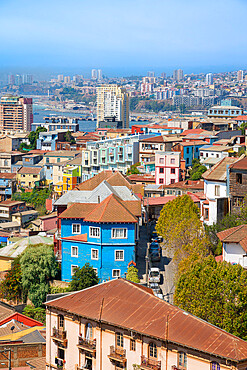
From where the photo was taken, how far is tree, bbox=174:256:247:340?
1209cm

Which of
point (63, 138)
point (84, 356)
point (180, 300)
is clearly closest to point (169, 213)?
point (180, 300)

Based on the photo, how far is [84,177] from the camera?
36.1 meters

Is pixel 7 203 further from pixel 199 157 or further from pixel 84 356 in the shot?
pixel 84 356

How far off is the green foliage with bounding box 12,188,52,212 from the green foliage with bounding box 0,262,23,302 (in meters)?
16.9

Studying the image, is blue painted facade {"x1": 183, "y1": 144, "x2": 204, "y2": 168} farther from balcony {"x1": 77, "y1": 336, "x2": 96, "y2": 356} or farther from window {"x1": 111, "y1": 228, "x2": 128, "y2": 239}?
balcony {"x1": 77, "y1": 336, "x2": 96, "y2": 356}

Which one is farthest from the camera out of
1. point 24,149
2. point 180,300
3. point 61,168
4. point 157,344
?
point 24,149

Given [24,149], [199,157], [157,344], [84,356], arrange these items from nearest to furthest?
[157,344]
[84,356]
[199,157]
[24,149]

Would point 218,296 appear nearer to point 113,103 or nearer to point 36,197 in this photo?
point 36,197

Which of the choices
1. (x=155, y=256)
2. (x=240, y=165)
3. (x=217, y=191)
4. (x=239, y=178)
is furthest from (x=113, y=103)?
(x=155, y=256)

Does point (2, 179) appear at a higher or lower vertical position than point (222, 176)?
lower

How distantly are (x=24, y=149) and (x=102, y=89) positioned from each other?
6406 centimetres

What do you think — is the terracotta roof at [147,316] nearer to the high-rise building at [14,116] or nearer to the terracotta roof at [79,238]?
the terracotta roof at [79,238]

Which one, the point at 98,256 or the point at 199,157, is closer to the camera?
the point at 98,256

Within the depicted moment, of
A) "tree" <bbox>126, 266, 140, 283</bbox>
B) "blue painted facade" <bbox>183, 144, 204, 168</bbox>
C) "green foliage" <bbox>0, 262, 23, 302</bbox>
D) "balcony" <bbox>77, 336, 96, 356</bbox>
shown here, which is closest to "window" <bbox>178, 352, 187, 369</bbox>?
"balcony" <bbox>77, 336, 96, 356</bbox>
